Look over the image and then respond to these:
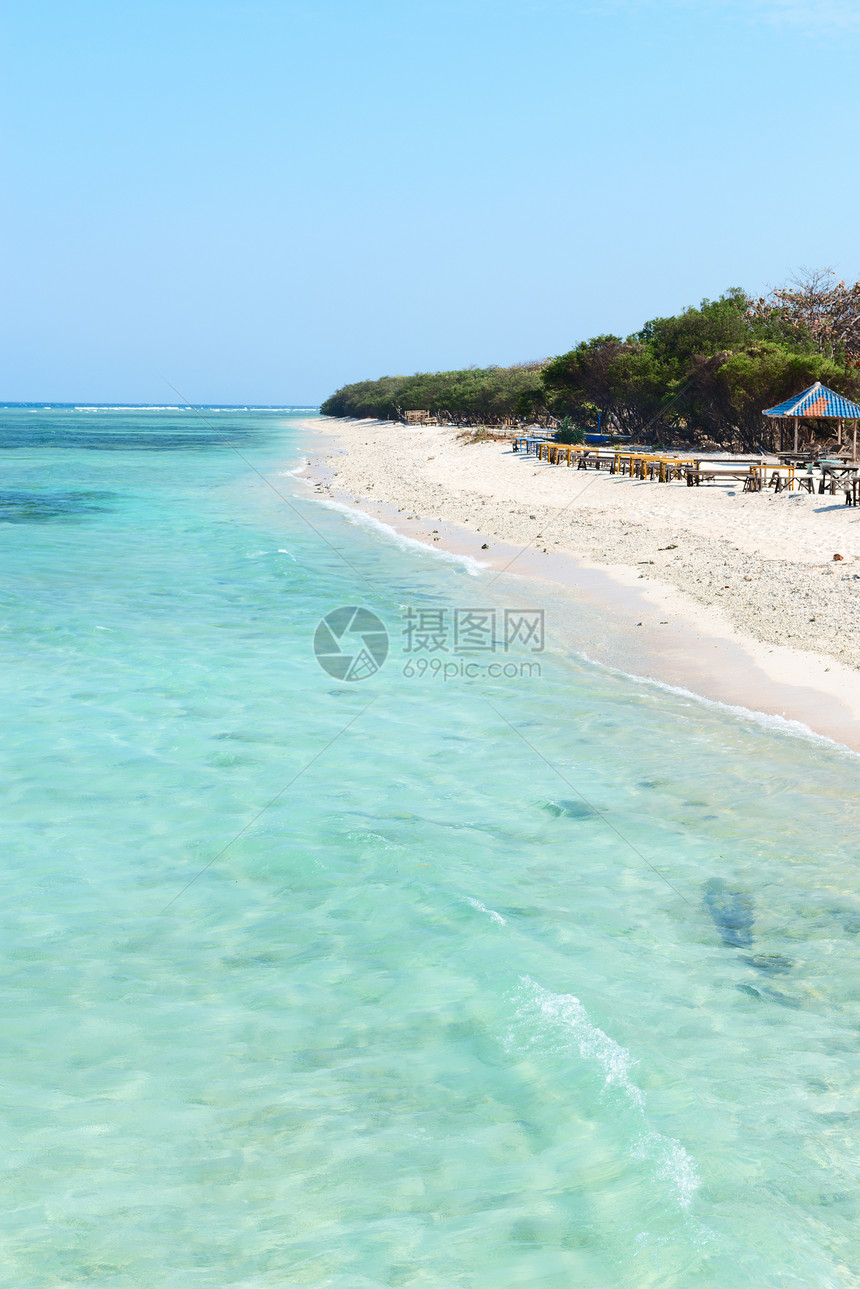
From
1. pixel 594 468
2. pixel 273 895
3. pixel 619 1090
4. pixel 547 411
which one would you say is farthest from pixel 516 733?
pixel 547 411

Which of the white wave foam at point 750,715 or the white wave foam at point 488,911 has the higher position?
the white wave foam at point 750,715

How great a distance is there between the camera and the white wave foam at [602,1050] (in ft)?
13.0

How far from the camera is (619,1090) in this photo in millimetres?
4441

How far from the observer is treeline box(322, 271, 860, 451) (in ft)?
106

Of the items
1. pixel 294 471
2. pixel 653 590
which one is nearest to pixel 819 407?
pixel 653 590

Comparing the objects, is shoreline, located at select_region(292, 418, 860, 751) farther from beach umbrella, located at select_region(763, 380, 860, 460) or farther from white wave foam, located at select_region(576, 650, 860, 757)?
beach umbrella, located at select_region(763, 380, 860, 460)

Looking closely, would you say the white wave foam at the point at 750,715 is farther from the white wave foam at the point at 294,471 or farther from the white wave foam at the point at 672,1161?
the white wave foam at the point at 294,471

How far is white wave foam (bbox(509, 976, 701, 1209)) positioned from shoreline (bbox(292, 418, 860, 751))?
4.41 meters

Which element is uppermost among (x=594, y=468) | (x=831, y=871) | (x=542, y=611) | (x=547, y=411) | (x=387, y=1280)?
(x=547, y=411)

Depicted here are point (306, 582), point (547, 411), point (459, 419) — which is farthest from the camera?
point (459, 419)

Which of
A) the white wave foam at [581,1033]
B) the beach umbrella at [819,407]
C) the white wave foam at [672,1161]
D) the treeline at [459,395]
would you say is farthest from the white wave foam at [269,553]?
the treeline at [459,395]

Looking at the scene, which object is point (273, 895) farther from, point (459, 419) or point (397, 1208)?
point (459, 419)

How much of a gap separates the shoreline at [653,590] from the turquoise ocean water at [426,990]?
71cm

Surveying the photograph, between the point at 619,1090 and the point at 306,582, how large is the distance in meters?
13.8
